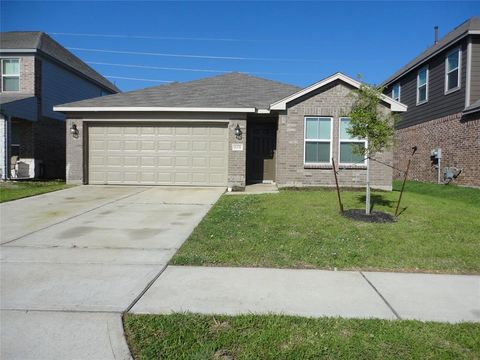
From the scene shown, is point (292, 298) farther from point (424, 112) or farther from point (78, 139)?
point (424, 112)

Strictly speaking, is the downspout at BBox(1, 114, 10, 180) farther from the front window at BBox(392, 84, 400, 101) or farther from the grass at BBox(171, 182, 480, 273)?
the front window at BBox(392, 84, 400, 101)

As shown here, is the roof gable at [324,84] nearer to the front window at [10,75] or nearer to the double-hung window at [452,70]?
the double-hung window at [452,70]

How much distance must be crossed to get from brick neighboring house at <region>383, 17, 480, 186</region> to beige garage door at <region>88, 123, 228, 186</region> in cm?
690

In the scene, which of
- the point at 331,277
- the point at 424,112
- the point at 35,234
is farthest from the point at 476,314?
the point at 424,112

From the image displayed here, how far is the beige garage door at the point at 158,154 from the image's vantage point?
45.4ft

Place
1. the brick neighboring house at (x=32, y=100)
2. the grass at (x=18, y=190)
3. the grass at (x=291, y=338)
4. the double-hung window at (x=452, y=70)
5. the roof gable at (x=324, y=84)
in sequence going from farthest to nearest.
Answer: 1. the brick neighboring house at (x=32, y=100)
2. the double-hung window at (x=452, y=70)
3. the roof gable at (x=324, y=84)
4. the grass at (x=18, y=190)
5. the grass at (x=291, y=338)

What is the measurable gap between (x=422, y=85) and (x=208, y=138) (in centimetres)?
1188

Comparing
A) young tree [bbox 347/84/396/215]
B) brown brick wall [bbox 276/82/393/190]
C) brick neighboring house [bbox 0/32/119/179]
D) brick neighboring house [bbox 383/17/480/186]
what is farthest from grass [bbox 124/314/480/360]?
brick neighboring house [bbox 0/32/119/179]

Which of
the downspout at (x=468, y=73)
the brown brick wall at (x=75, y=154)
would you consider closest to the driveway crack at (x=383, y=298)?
the brown brick wall at (x=75, y=154)

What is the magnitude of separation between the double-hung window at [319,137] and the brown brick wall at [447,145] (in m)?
2.31

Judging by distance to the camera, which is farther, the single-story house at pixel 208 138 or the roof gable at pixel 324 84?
the single-story house at pixel 208 138

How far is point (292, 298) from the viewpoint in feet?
12.6

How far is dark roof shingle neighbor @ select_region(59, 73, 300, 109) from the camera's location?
13.7m

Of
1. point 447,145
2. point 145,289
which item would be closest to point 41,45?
point 145,289
